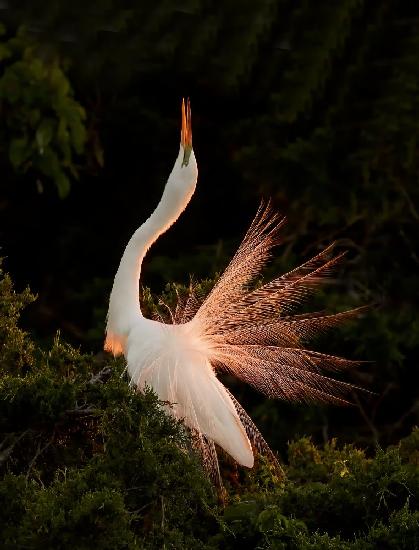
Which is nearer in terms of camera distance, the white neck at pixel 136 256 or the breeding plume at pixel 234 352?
the breeding plume at pixel 234 352

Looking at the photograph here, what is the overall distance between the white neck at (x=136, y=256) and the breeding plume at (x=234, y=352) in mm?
75

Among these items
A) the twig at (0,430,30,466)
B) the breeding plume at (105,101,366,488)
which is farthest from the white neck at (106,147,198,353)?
the twig at (0,430,30,466)

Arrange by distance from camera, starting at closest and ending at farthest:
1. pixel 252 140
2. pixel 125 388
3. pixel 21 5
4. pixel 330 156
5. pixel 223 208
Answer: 1. pixel 125 388
2. pixel 21 5
3. pixel 330 156
4. pixel 252 140
5. pixel 223 208

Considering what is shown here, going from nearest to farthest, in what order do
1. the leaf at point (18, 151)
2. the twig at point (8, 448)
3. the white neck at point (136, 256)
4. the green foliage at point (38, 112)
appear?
the twig at point (8, 448), the white neck at point (136, 256), the green foliage at point (38, 112), the leaf at point (18, 151)

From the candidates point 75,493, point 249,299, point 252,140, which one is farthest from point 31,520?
point 252,140

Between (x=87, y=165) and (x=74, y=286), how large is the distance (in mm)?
1116

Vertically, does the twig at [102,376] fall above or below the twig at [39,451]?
above

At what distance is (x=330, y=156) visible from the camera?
687 cm

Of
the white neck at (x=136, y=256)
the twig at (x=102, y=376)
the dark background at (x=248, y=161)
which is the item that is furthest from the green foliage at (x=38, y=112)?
the twig at (x=102, y=376)

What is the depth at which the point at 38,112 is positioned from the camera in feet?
22.2

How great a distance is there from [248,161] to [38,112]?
1.12 m

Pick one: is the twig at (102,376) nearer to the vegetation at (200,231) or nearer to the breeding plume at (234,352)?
the vegetation at (200,231)

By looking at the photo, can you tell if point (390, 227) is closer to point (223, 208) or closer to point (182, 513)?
point (223, 208)

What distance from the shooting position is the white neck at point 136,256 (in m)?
4.48
